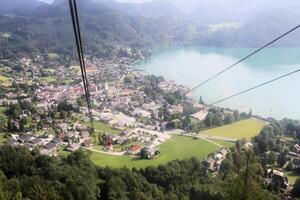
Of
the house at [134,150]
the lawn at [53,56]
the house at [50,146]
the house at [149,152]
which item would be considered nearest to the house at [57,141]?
the house at [50,146]

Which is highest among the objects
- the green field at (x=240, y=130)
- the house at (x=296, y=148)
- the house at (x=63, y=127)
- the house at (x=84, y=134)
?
the house at (x=63, y=127)

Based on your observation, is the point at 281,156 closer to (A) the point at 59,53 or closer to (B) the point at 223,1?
(A) the point at 59,53

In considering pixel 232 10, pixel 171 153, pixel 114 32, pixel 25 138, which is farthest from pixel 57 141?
pixel 232 10

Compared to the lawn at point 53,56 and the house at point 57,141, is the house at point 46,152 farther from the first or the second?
the lawn at point 53,56

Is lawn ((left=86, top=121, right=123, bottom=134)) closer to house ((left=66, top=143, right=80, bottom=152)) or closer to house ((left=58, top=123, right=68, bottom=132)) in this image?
house ((left=58, top=123, right=68, bottom=132))

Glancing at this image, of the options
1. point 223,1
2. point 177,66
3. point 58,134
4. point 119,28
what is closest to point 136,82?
point 177,66

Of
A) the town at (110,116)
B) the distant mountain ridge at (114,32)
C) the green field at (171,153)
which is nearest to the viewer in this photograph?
the green field at (171,153)

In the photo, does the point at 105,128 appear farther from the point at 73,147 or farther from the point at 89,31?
the point at 89,31
